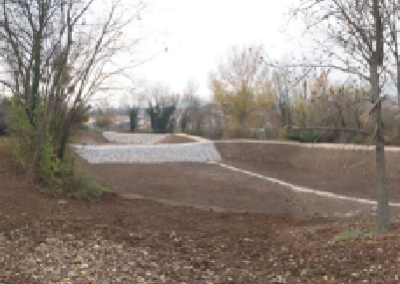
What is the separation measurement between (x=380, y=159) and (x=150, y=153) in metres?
16.0

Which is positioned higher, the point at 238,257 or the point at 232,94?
the point at 232,94

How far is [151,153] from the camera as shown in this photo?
71.1 ft

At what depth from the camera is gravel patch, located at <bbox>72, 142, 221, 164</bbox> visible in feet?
65.6

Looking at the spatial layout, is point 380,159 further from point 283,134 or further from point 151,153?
point 283,134

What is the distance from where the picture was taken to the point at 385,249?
17.3ft

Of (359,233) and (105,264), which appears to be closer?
(105,264)

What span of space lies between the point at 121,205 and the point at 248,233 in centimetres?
332

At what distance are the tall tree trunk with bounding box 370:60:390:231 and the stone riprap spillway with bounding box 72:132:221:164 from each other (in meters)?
14.0

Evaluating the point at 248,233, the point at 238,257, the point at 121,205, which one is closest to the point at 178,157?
the point at 121,205

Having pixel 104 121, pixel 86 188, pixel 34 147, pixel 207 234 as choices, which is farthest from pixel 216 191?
pixel 104 121

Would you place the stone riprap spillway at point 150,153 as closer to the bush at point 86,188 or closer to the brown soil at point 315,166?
the brown soil at point 315,166

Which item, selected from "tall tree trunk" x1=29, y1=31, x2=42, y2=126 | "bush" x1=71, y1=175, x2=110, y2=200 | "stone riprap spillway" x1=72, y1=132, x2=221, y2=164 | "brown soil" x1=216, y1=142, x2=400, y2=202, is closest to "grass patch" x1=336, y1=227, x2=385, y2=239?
"brown soil" x1=216, y1=142, x2=400, y2=202

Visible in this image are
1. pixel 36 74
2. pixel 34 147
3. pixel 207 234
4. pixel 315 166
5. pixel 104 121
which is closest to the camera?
pixel 207 234

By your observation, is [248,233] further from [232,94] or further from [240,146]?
[232,94]
